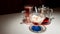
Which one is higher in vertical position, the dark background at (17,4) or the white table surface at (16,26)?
the dark background at (17,4)

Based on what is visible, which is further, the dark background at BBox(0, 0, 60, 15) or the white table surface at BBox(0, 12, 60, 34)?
the dark background at BBox(0, 0, 60, 15)

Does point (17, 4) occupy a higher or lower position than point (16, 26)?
higher

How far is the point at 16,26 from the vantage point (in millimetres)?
1339

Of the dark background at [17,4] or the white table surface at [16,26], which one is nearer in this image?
the white table surface at [16,26]

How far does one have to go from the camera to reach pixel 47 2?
2334 mm

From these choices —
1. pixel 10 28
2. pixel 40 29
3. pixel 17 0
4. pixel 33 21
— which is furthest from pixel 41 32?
pixel 17 0

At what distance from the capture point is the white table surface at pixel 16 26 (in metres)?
1.25

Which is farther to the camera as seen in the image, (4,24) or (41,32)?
(4,24)

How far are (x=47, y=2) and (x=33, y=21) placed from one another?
1064 mm

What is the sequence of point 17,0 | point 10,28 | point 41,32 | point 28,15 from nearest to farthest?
point 41,32 < point 10,28 < point 28,15 < point 17,0

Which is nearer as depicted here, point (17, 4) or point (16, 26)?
point (16, 26)

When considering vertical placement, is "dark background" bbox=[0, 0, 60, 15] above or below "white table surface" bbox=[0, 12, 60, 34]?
above

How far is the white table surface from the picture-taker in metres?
1.25

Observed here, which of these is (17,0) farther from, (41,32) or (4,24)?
(41,32)
